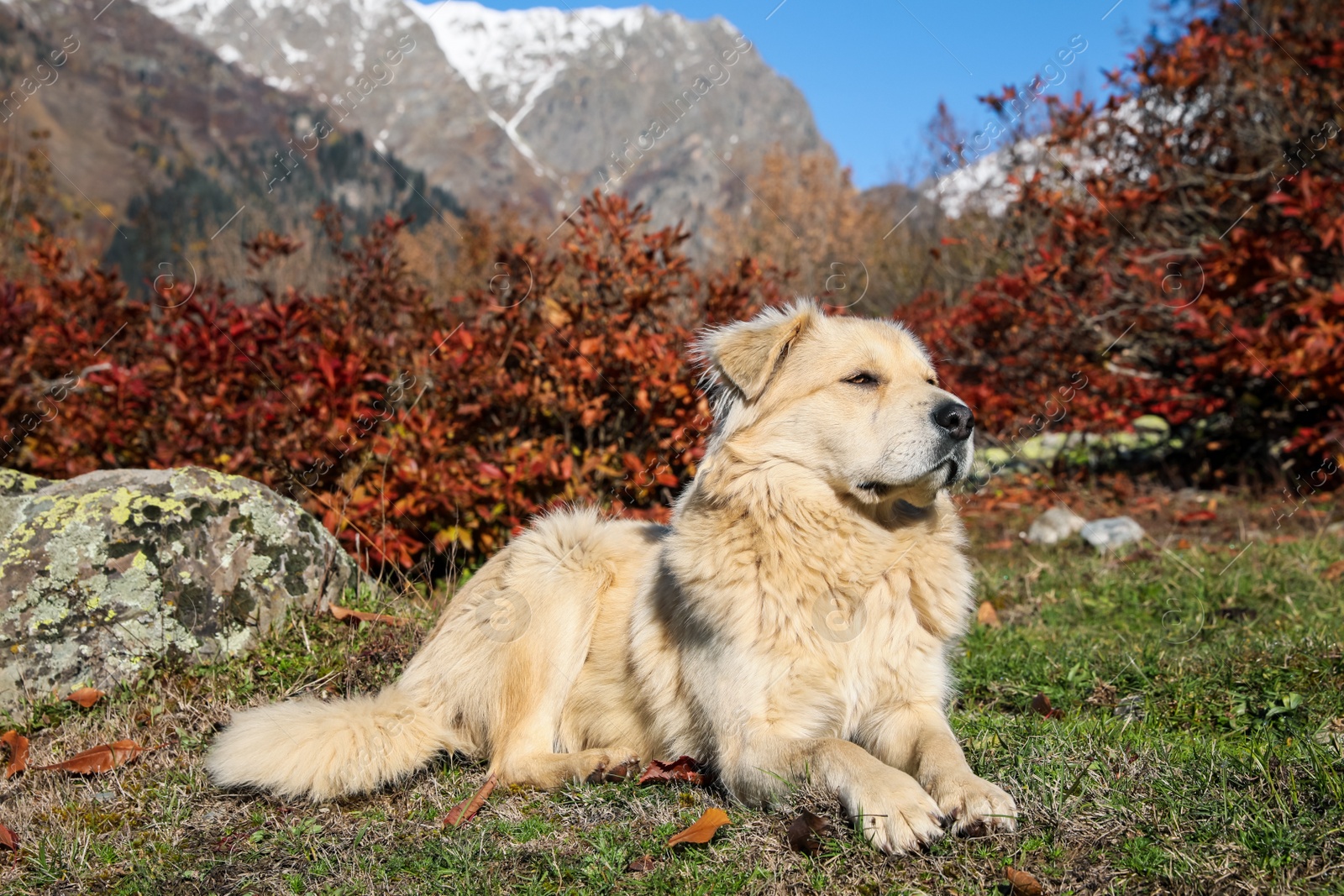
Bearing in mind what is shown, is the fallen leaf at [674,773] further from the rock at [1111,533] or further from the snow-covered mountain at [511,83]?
the snow-covered mountain at [511,83]

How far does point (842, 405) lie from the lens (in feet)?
10.3

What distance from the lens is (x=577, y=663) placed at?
3.51m

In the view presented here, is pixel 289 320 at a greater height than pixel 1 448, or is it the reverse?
pixel 289 320

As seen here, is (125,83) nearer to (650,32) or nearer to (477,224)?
(650,32)

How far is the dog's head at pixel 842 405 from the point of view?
295 cm

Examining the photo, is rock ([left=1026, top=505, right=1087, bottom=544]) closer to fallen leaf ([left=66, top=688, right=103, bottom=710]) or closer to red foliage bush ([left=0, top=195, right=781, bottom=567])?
red foliage bush ([left=0, top=195, right=781, bottom=567])

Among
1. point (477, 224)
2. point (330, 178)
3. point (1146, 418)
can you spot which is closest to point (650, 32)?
point (330, 178)

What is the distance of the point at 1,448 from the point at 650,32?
141m

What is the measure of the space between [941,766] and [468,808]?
1536mm

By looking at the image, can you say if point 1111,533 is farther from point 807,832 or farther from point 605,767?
point 807,832

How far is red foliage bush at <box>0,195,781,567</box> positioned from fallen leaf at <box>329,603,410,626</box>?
72 cm

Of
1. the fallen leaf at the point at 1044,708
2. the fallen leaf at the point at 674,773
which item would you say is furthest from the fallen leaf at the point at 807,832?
the fallen leaf at the point at 1044,708

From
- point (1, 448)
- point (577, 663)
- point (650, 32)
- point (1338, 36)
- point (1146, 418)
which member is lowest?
point (1, 448)

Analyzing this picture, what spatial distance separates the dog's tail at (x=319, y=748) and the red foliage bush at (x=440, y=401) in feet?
6.36
